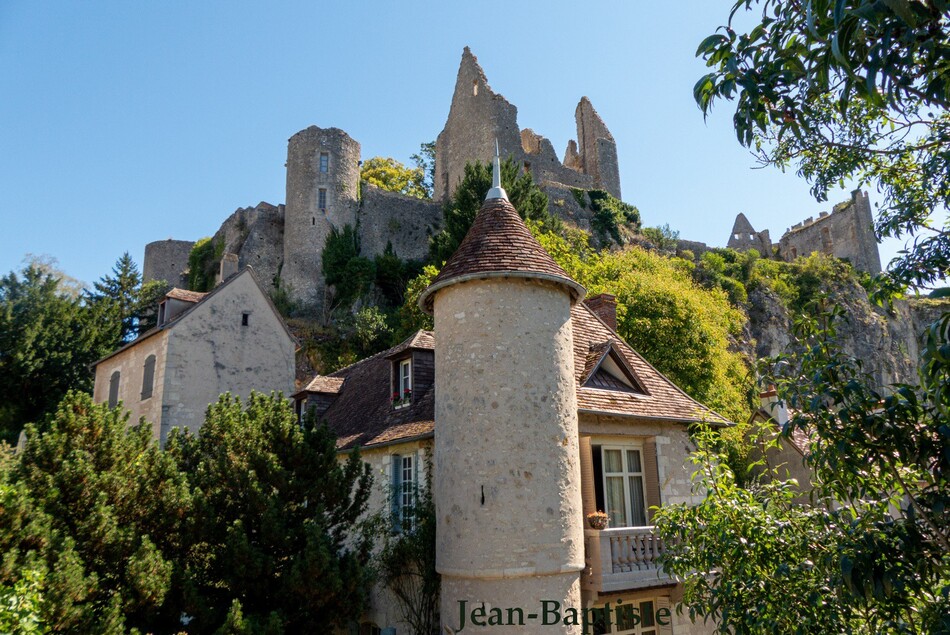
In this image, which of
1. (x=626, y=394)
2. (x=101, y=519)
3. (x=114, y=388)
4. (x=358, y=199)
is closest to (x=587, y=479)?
(x=626, y=394)

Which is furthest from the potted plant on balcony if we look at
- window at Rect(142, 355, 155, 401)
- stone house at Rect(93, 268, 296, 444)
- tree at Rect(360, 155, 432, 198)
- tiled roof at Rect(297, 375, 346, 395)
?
tree at Rect(360, 155, 432, 198)

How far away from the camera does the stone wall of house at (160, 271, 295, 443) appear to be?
66.6 feet

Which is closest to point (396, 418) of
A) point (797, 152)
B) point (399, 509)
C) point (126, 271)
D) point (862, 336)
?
point (399, 509)

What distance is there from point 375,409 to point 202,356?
804 centimetres

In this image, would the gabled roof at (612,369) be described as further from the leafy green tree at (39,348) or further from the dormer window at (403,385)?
the leafy green tree at (39,348)

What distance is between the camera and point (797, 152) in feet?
26.5

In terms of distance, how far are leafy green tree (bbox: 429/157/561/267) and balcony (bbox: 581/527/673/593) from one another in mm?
21012

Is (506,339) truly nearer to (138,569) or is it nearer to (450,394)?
(450,394)

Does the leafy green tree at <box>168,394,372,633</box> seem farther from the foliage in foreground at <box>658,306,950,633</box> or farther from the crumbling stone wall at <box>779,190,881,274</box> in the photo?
the crumbling stone wall at <box>779,190,881,274</box>

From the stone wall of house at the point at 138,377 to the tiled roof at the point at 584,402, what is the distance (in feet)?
21.7

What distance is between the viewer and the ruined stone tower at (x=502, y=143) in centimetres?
4597

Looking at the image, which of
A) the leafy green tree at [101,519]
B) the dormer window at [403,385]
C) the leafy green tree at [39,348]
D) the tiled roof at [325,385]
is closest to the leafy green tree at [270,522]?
the leafy green tree at [101,519]

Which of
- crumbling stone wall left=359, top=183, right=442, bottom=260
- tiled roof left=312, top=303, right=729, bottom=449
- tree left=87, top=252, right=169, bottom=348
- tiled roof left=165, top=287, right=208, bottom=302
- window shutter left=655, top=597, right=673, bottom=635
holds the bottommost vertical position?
window shutter left=655, top=597, right=673, bottom=635

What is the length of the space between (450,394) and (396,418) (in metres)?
3.55
